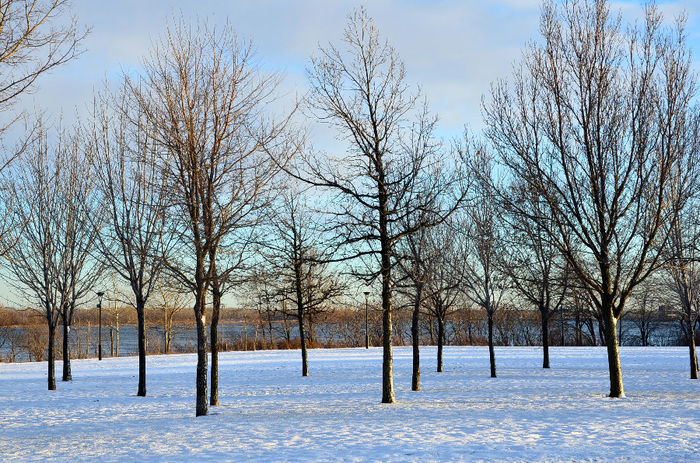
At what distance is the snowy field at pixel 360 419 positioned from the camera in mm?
8117

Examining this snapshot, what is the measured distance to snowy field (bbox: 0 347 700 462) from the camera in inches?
320

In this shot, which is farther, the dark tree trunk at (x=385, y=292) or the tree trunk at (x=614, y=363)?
the tree trunk at (x=614, y=363)

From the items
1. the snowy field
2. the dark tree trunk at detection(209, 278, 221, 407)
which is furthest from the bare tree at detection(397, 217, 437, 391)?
the dark tree trunk at detection(209, 278, 221, 407)

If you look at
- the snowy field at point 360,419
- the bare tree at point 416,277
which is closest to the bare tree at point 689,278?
the snowy field at point 360,419

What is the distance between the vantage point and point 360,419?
10.9m

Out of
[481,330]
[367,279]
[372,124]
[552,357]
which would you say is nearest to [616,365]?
[367,279]

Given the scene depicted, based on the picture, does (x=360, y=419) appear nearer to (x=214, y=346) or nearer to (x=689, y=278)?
(x=214, y=346)

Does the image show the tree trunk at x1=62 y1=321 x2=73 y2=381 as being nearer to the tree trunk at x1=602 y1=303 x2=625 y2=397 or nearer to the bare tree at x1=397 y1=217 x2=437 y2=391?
the bare tree at x1=397 y1=217 x2=437 y2=391

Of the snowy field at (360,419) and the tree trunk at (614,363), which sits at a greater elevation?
the tree trunk at (614,363)

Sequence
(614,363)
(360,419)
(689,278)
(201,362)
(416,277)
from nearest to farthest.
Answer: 1. (360,419)
2. (201,362)
3. (614,363)
4. (416,277)
5. (689,278)

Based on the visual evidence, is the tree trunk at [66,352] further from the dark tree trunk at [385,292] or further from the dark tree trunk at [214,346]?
the dark tree trunk at [385,292]

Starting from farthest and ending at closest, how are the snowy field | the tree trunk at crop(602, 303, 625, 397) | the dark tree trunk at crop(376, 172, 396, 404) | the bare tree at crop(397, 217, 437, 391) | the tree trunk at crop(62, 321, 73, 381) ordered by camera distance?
the tree trunk at crop(62, 321, 73, 381), the bare tree at crop(397, 217, 437, 391), the tree trunk at crop(602, 303, 625, 397), the dark tree trunk at crop(376, 172, 396, 404), the snowy field

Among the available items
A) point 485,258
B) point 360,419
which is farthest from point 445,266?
point 360,419

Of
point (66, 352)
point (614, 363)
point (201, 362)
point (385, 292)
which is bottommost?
point (66, 352)
